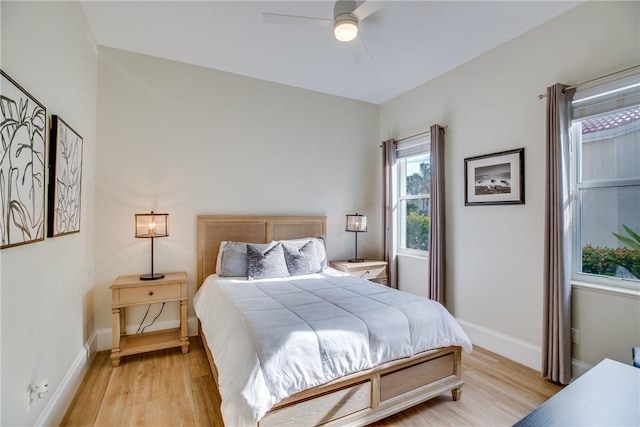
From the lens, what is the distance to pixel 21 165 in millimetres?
1522

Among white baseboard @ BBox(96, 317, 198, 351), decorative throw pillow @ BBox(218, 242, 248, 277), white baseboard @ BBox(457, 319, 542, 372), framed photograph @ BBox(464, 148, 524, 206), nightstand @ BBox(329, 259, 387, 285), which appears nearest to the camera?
white baseboard @ BBox(457, 319, 542, 372)

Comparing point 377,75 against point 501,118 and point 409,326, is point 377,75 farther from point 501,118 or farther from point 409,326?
point 409,326

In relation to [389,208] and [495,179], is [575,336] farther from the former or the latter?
[389,208]

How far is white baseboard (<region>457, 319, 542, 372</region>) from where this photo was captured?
2683 mm

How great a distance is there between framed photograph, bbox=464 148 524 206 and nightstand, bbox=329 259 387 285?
1.36 metres

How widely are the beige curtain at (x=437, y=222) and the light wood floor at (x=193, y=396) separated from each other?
0.84 m

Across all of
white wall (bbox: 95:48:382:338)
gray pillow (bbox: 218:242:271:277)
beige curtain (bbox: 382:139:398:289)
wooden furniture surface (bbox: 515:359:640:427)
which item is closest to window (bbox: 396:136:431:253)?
beige curtain (bbox: 382:139:398:289)

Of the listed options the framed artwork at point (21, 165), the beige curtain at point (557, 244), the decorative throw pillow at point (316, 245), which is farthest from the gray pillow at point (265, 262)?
the beige curtain at point (557, 244)

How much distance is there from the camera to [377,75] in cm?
365

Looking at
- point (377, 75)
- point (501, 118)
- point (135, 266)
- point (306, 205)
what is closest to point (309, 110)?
point (377, 75)

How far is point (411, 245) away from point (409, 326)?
2.28 meters

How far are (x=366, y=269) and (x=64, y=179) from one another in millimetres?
3135

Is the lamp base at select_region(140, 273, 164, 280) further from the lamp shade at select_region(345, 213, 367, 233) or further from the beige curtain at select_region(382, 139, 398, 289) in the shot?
the beige curtain at select_region(382, 139, 398, 289)

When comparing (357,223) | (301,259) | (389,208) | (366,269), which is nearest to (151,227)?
(301,259)
